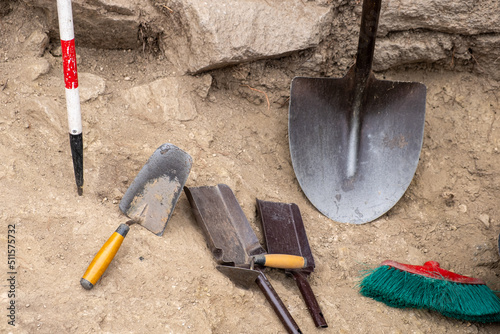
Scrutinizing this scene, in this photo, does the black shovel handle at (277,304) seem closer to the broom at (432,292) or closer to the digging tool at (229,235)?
the digging tool at (229,235)

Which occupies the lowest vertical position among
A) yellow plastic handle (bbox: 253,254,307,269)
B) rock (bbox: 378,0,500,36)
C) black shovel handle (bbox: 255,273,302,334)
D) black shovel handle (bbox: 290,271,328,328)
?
black shovel handle (bbox: 290,271,328,328)

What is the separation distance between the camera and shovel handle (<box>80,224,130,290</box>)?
167cm

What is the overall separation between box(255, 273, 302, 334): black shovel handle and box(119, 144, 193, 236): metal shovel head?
0.44 metres

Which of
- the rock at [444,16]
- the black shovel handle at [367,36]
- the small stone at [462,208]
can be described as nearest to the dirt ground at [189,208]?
the small stone at [462,208]

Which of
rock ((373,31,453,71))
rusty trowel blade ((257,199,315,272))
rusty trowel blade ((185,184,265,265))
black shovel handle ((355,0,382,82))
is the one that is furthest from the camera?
rock ((373,31,453,71))

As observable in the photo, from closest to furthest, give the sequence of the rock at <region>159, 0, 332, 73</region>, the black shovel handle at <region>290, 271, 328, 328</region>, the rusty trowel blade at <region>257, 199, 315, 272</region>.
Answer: the black shovel handle at <region>290, 271, 328, 328</region> → the rusty trowel blade at <region>257, 199, 315, 272</region> → the rock at <region>159, 0, 332, 73</region>

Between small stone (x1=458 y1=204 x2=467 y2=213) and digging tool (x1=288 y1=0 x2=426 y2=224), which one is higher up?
digging tool (x1=288 y1=0 x2=426 y2=224)

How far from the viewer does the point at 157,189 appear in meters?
2.04

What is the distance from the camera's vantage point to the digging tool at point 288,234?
208 cm

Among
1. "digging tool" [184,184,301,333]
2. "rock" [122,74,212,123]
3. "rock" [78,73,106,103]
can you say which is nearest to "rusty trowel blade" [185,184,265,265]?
"digging tool" [184,184,301,333]

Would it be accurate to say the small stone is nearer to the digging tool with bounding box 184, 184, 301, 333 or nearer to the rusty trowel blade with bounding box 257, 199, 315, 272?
the rusty trowel blade with bounding box 257, 199, 315, 272

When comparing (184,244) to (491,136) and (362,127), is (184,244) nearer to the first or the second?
(362,127)

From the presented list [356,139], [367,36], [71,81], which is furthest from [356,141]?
[71,81]

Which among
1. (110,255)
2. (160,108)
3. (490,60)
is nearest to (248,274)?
(110,255)
